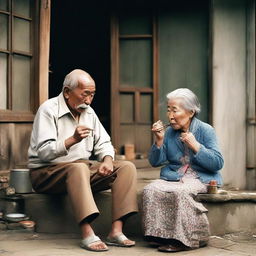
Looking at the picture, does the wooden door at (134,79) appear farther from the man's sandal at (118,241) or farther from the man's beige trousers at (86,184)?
the man's sandal at (118,241)

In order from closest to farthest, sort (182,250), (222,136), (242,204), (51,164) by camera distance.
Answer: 1. (182,250)
2. (51,164)
3. (242,204)
4. (222,136)

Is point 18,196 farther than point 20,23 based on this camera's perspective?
No

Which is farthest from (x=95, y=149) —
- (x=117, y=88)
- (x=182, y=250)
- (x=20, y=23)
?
(x=117, y=88)

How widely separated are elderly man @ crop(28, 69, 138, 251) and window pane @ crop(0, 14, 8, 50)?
1411mm

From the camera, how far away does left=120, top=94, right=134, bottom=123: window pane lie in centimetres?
758

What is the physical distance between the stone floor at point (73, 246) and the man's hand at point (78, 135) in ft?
2.69

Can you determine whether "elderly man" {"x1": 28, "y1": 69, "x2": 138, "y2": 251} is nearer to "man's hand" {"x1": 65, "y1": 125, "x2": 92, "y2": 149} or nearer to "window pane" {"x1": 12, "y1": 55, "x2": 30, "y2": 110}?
"man's hand" {"x1": 65, "y1": 125, "x2": 92, "y2": 149}

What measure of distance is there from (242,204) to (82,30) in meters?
5.15

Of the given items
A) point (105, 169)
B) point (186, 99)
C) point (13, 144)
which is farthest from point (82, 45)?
point (105, 169)

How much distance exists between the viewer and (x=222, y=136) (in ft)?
24.0

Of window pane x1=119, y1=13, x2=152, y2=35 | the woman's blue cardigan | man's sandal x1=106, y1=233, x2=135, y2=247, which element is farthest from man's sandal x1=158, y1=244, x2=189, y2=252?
window pane x1=119, y1=13, x2=152, y2=35

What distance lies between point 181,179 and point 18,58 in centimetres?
241

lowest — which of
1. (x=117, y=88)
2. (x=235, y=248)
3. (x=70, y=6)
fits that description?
(x=235, y=248)

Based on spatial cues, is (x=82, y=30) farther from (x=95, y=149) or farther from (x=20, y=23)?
(x=95, y=149)
